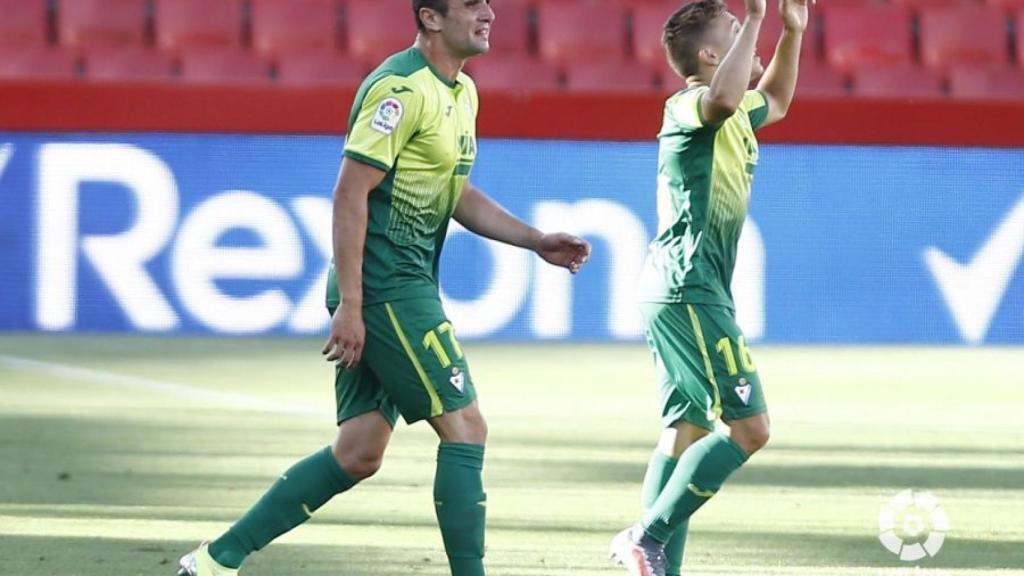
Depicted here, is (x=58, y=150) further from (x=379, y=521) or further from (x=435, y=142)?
(x=435, y=142)

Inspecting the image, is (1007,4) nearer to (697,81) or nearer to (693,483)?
(697,81)

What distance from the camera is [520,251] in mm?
10555

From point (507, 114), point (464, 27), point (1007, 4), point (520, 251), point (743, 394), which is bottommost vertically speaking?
point (743, 394)

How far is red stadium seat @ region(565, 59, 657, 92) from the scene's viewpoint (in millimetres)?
12570

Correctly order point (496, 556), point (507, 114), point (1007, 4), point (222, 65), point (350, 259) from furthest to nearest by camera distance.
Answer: point (1007, 4)
point (222, 65)
point (507, 114)
point (496, 556)
point (350, 259)

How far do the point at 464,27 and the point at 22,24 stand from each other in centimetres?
883

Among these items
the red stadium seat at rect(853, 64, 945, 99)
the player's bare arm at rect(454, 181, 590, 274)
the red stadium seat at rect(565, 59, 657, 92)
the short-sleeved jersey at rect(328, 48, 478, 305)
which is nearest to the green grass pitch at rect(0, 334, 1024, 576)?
the player's bare arm at rect(454, 181, 590, 274)

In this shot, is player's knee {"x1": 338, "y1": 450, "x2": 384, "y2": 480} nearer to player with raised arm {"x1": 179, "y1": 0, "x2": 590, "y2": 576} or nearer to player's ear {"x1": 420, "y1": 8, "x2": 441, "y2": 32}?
player with raised arm {"x1": 179, "y1": 0, "x2": 590, "y2": 576}

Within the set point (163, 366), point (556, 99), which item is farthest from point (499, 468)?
point (556, 99)

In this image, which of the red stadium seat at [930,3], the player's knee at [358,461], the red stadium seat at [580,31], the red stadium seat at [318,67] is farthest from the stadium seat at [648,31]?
the player's knee at [358,461]

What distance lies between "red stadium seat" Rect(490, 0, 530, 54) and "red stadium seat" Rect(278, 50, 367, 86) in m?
1.00

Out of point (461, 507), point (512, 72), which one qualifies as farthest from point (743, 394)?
point (512, 72)

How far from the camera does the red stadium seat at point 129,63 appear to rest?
1234 centimetres

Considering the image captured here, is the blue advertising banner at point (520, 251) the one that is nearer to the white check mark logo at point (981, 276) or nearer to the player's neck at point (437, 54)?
the white check mark logo at point (981, 276)
